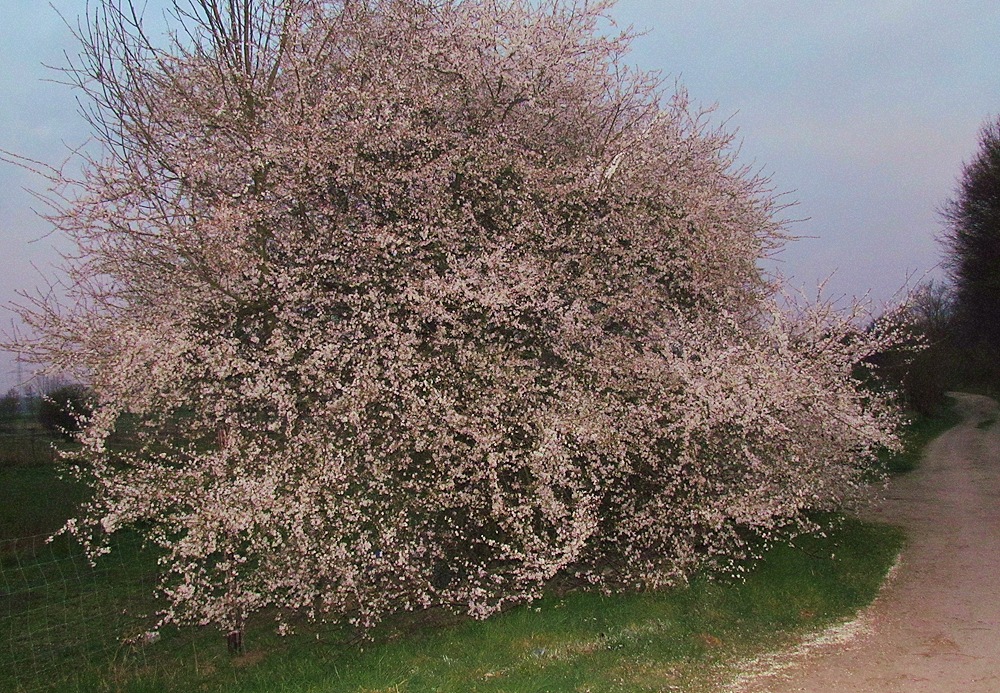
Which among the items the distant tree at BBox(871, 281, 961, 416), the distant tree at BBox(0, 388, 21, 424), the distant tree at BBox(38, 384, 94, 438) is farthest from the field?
the distant tree at BBox(871, 281, 961, 416)

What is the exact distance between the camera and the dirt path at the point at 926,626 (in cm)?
673

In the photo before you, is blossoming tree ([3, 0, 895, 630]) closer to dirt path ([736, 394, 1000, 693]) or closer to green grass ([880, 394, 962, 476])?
dirt path ([736, 394, 1000, 693])

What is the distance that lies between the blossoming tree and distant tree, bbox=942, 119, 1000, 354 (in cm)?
2201

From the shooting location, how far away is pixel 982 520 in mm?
13906

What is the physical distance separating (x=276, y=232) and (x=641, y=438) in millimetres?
4644

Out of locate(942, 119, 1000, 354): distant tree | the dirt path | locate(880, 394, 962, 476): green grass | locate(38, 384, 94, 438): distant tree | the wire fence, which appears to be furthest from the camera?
locate(942, 119, 1000, 354): distant tree

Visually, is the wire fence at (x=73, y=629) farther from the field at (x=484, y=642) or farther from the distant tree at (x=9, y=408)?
the distant tree at (x=9, y=408)

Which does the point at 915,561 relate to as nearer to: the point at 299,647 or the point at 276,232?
the point at 299,647

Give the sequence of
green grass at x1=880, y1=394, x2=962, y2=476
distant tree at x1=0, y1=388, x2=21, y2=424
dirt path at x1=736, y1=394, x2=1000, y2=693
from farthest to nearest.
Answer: green grass at x1=880, y1=394, x2=962, y2=476 → distant tree at x1=0, y1=388, x2=21, y2=424 → dirt path at x1=736, y1=394, x2=1000, y2=693

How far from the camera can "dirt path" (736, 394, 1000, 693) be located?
Answer: 22.1 feet

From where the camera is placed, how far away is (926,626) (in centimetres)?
826

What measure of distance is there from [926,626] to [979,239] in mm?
24936

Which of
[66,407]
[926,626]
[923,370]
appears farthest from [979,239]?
[66,407]

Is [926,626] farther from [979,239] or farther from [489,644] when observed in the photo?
[979,239]
